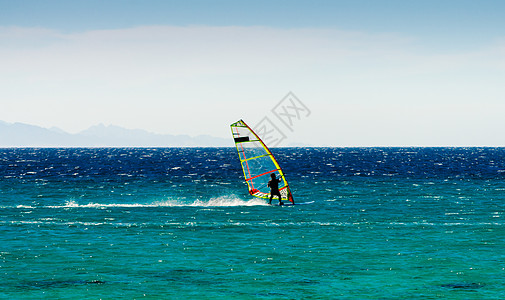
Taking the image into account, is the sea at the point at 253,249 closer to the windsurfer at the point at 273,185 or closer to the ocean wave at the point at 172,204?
the ocean wave at the point at 172,204

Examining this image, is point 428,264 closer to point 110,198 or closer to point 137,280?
point 137,280

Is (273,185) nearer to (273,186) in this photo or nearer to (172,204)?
(273,186)

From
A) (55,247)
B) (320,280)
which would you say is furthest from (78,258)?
(320,280)

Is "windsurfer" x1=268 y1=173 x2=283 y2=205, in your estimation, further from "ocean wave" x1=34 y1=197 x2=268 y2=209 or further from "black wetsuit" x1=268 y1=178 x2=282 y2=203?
"ocean wave" x1=34 y1=197 x2=268 y2=209

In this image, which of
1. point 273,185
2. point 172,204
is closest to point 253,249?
point 273,185

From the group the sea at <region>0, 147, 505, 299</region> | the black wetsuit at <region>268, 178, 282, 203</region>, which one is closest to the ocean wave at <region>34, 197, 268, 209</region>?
the sea at <region>0, 147, 505, 299</region>

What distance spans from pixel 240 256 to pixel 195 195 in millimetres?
31588

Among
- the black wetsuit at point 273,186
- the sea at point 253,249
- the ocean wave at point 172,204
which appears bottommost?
the sea at point 253,249

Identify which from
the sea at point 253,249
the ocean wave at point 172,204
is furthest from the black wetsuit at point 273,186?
the ocean wave at point 172,204

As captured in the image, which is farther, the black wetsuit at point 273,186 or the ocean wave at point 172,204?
the ocean wave at point 172,204

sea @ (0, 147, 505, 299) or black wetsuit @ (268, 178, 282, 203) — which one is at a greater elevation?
black wetsuit @ (268, 178, 282, 203)

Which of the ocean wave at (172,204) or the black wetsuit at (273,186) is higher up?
the black wetsuit at (273,186)

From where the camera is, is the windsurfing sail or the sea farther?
the windsurfing sail

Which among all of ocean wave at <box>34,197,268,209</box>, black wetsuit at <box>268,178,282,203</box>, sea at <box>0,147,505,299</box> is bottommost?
sea at <box>0,147,505,299</box>
